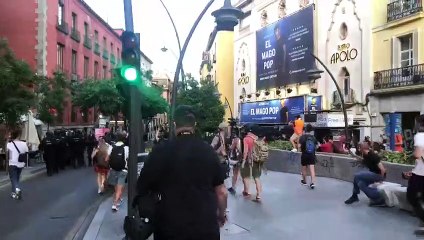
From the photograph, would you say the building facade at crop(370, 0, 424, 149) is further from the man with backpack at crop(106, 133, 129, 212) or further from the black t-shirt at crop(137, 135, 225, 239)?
the black t-shirt at crop(137, 135, 225, 239)

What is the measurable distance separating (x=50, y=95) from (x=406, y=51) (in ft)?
53.9

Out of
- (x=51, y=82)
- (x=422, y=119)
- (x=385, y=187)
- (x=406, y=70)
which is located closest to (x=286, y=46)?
(x=406, y=70)

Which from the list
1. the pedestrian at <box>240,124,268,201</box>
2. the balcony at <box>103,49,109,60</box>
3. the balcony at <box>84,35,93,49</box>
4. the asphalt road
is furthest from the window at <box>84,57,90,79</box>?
the pedestrian at <box>240,124,268,201</box>

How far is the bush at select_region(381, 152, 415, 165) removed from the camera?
34.7 ft

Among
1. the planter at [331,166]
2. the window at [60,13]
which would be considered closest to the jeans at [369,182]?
the planter at [331,166]

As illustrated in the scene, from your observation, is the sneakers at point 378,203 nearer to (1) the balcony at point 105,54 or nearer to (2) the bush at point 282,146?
(2) the bush at point 282,146

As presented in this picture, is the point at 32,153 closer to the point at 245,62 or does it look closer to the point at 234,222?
the point at 234,222

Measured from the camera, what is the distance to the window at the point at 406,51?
2348 cm

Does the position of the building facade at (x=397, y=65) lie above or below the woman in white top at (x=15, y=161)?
above

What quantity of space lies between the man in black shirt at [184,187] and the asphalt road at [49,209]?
4.70 m

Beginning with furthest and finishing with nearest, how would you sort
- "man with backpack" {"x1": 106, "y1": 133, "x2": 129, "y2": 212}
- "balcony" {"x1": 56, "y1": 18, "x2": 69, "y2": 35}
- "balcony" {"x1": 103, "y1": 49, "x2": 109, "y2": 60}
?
"balcony" {"x1": 103, "y1": 49, "x2": 109, "y2": 60}, "balcony" {"x1": 56, "y1": 18, "x2": 69, "y2": 35}, "man with backpack" {"x1": 106, "y1": 133, "x2": 129, "y2": 212}

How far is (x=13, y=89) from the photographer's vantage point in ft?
55.7

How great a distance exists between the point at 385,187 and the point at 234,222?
2888 mm

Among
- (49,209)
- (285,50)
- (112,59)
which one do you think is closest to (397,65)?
(285,50)
